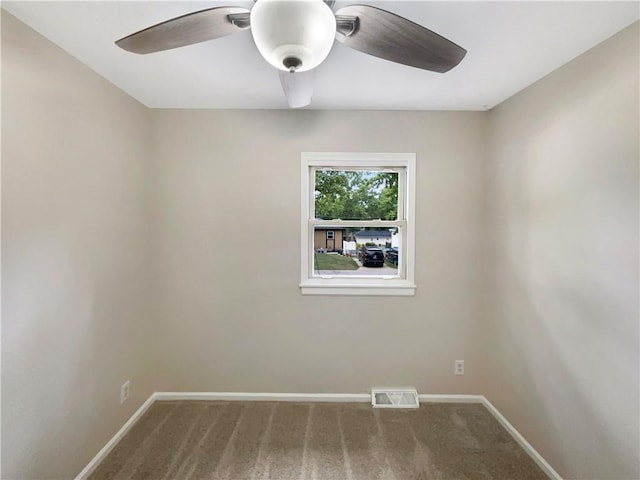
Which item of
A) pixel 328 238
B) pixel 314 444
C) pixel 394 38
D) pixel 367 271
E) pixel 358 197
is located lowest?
pixel 314 444

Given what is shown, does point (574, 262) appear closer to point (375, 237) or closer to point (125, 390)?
point (375, 237)

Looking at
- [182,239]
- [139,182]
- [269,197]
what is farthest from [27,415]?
[269,197]

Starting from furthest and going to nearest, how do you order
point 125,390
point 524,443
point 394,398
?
point 394,398 < point 125,390 < point 524,443

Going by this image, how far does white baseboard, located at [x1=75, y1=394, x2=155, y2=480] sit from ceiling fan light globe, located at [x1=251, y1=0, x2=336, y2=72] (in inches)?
94.4

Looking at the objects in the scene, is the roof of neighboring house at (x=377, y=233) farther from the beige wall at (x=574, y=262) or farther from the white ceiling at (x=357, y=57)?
the white ceiling at (x=357, y=57)

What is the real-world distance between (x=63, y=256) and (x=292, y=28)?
1.63 m

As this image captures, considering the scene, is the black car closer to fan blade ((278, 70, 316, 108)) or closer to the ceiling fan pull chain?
fan blade ((278, 70, 316, 108))

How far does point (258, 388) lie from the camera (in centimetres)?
228

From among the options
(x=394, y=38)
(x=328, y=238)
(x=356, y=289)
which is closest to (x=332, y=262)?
(x=328, y=238)

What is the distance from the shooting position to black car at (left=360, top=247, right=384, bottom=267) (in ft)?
7.91

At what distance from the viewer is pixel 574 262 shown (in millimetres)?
1495

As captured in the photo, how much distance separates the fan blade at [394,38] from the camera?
34.3 inches

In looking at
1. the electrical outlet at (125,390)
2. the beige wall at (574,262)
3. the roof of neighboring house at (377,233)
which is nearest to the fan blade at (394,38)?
the beige wall at (574,262)

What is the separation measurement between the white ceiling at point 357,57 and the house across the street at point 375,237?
1.01m
